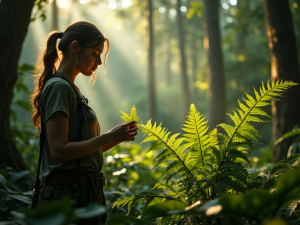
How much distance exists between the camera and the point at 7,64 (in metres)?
3.19

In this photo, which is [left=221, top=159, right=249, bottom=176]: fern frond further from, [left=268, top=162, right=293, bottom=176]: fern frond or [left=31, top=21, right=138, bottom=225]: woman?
[left=31, top=21, right=138, bottom=225]: woman

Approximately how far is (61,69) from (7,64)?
5.85 ft

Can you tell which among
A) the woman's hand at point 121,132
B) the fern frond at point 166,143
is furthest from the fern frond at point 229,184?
the woman's hand at point 121,132

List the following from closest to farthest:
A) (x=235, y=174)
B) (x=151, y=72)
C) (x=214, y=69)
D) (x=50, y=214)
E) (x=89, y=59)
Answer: (x=50, y=214) < (x=235, y=174) < (x=89, y=59) < (x=214, y=69) < (x=151, y=72)

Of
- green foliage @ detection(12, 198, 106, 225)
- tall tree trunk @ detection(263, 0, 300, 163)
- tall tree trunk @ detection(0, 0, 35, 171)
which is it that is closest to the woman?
green foliage @ detection(12, 198, 106, 225)

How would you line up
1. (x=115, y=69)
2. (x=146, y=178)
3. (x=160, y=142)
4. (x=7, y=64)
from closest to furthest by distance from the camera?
(x=160, y=142) < (x=7, y=64) < (x=146, y=178) < (x=115, y=69)

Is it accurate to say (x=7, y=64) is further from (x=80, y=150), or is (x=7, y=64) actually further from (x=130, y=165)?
(x=80, y=150)

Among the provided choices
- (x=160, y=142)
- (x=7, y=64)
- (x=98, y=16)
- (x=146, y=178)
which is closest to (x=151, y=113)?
(x=146, y=178)

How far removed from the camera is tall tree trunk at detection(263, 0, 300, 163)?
4.61 meters

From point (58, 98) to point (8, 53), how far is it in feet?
6.95

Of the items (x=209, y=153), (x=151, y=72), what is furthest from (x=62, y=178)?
(x=151, y=72)

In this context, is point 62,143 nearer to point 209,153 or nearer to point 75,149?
point 75,149

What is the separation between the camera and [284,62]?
466cm

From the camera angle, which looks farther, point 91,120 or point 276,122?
point 276,122
